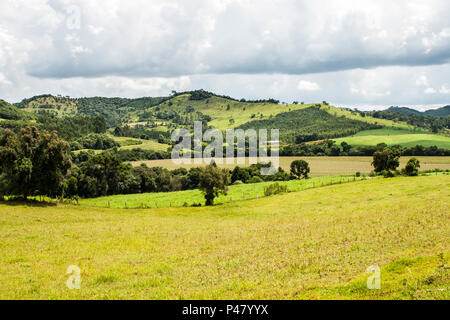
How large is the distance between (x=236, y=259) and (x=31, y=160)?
48.4 m

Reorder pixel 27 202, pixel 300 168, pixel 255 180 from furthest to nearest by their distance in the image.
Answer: pixel 255 180 → pixel 300 168 → pixel 27 202

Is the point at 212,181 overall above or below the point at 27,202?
above

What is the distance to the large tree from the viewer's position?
181 feet

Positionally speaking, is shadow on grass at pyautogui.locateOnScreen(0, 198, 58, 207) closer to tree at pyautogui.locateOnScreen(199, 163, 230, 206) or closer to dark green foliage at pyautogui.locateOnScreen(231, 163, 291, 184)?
tree at pyautogui.locateOnScreen(199, 163, 230, 206)

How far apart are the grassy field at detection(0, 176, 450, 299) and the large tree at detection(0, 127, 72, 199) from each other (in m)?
17.3

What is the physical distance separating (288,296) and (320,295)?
1222mm

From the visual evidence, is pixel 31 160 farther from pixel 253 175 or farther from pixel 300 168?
pixel 300 168

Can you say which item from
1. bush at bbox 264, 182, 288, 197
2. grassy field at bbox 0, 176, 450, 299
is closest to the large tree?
grassy field at bbox 0, 176, 450, 299

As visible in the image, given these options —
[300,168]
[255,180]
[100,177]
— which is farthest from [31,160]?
[300,168]

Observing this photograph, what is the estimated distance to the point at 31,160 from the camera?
57125 millimetres

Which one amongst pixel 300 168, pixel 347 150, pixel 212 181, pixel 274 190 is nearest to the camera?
pixel 212 181

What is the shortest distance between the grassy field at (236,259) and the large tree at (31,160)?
56.6 ft

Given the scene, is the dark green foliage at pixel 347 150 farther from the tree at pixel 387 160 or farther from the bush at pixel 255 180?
the tree at pixel 387 160
